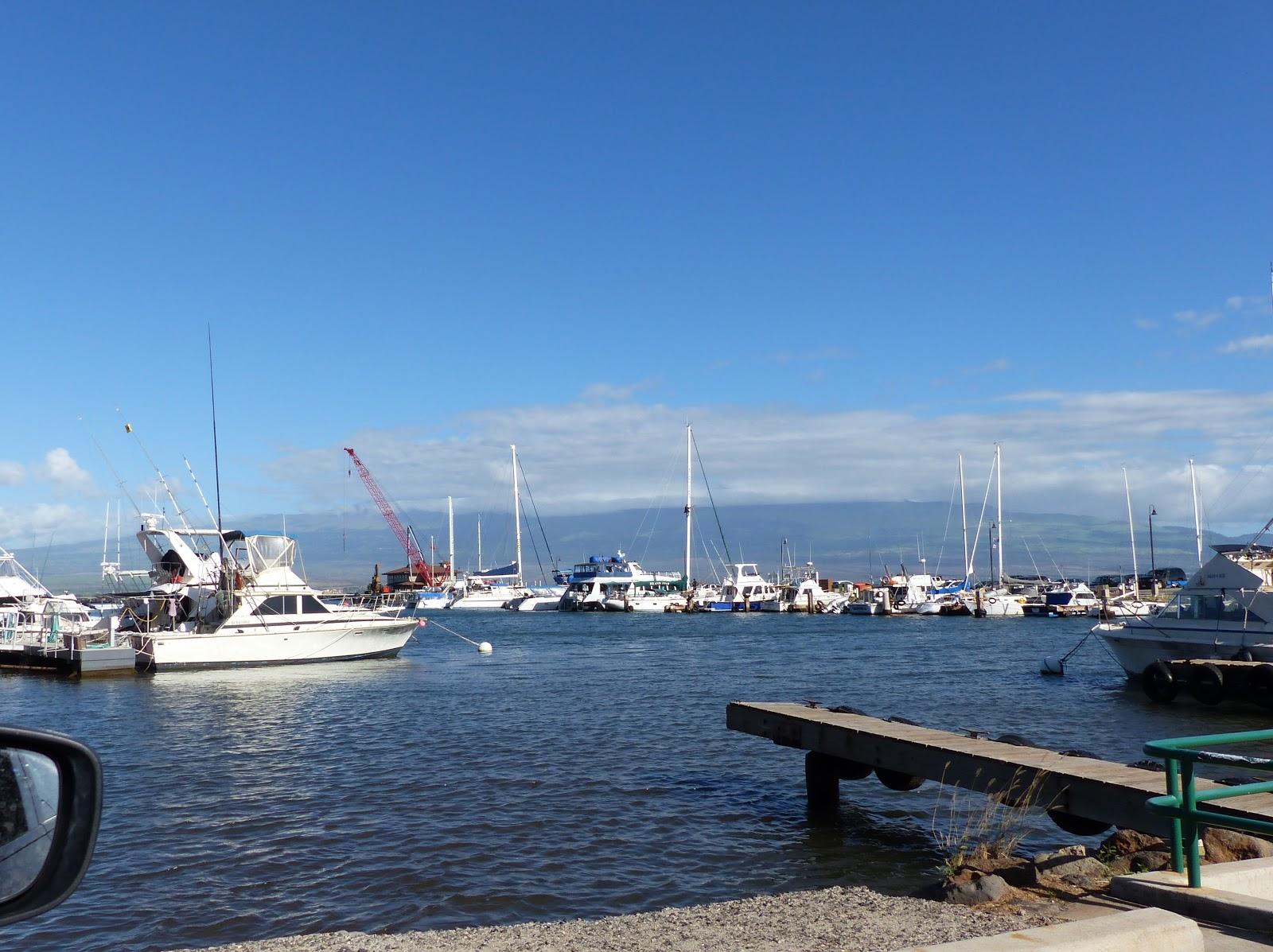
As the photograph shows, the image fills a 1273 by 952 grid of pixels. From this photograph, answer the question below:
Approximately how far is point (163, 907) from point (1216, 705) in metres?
27.3

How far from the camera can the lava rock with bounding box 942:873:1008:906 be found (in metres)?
9.05

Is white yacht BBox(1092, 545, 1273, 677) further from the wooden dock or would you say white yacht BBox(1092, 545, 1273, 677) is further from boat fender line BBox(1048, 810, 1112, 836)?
boat fender line BBox(1048, 810, 1112, 836)

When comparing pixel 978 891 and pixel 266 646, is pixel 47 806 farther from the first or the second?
pixel 266 646

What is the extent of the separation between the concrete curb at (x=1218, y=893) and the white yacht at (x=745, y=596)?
109159mm

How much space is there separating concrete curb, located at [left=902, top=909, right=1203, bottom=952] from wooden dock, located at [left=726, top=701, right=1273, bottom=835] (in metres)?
2.82

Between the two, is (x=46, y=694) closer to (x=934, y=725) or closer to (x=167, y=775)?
(x=167, y=775)

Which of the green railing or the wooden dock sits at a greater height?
the green railing

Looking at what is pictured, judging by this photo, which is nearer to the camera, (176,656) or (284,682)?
(284,682)

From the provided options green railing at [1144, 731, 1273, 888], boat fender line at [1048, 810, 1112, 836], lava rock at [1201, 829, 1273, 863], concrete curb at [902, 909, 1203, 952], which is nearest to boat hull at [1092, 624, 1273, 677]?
boat fender line at [1048, 810, 1112, 836]

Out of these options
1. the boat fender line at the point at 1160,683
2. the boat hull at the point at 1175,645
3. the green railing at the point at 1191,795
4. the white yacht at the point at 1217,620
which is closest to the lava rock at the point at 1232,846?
the green railing at the point at 1191,795

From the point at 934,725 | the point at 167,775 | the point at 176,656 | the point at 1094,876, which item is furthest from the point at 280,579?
the point at 1094,876

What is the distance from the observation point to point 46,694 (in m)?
35.3

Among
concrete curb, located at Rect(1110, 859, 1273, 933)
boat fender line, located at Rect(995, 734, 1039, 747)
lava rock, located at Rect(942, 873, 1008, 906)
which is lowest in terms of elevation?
lava rock, located at Rect(942, 873, 1008, 906)

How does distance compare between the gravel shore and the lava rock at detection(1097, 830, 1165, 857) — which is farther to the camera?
the lava rock at detection(1097, 830, 1165, 857)
